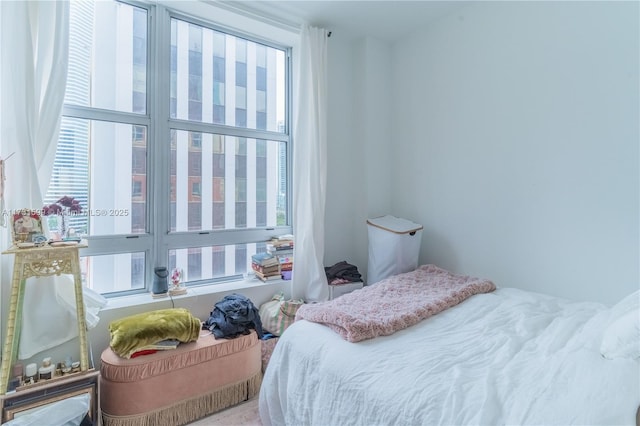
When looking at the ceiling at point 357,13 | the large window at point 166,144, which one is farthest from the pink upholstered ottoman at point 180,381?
the ceiling at point 357,13

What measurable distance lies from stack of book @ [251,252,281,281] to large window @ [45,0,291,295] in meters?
0.14

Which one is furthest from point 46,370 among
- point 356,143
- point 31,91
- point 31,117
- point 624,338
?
point 356,143

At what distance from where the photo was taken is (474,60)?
2.48 meters

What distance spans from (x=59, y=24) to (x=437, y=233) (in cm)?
295

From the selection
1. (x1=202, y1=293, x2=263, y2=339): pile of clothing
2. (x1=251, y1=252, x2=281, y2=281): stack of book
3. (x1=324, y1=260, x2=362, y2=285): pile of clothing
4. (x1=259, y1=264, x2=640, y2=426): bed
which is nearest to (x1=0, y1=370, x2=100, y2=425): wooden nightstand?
(x1=202, y1=293, x2=263, y2=339): pile of clothing

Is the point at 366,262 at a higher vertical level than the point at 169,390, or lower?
higher

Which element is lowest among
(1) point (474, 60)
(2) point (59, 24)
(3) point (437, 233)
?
(3) point (437, 233)

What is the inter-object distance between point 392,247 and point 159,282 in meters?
1.75

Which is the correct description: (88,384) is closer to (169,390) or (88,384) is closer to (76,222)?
(169,390)

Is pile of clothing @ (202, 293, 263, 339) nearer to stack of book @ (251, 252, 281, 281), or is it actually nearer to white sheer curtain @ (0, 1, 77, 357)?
stack of book @ (251, 252, 281, 281)

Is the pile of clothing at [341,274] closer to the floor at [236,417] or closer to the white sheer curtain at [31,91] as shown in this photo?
the floor at [236,417]

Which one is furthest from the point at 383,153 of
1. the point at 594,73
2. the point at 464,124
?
the point at 594,73

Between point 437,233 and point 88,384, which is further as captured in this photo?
point 437,233

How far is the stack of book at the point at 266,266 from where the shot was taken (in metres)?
2.59
